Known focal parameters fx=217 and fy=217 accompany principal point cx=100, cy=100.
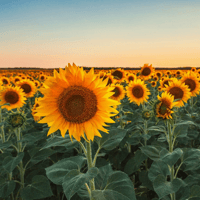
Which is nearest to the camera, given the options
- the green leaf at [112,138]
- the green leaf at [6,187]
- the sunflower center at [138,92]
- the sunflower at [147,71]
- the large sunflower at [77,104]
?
the large sunflower at [77,104]

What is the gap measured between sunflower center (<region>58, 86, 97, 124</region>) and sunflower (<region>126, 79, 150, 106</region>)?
4240mm

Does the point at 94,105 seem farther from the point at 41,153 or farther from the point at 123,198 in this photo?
the point at 41,153

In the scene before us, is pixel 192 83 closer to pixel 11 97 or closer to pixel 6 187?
pixel 11 97

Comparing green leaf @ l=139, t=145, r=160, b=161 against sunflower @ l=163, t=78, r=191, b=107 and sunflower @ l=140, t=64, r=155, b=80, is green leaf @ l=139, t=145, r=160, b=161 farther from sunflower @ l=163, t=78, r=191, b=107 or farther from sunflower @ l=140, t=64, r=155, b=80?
sunflower @ l=140, t=64, r=155, b=80

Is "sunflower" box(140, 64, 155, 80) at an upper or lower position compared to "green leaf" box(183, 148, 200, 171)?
upper

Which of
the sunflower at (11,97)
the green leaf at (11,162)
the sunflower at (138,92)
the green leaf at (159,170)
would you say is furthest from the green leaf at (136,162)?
the sunflower at (11,97)

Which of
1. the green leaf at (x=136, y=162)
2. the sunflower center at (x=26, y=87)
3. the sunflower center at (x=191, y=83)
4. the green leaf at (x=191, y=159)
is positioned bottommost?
the green leaf at (x=136, y=162)

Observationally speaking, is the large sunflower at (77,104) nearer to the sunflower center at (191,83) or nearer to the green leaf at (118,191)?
the green leaf at (118,191)

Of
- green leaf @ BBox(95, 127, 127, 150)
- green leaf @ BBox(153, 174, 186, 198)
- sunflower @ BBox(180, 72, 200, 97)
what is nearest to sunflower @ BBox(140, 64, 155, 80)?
sunflower @ BBox(180, 72, 200, 97)

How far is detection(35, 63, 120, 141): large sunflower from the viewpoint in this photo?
76.1 inches

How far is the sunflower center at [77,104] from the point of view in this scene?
77.2 inches

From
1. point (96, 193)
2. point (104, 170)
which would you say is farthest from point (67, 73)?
point (104, 170)

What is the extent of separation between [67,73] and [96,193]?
107 centimetres

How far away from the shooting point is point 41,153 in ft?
10.6
